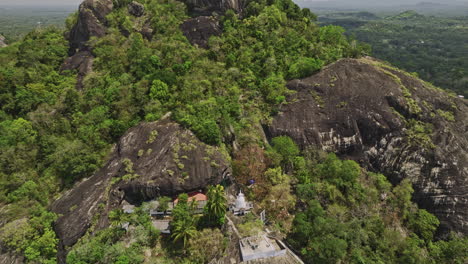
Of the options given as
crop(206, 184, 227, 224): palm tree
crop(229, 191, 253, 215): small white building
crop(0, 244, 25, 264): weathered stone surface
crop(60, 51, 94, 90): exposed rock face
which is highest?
crop(60, 51, 94, 90): exposed rock face

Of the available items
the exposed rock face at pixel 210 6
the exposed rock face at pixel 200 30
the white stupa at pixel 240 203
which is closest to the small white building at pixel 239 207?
the white stupa at pixel 240 203

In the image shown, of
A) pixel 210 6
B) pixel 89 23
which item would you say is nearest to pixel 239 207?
pixel 210 6

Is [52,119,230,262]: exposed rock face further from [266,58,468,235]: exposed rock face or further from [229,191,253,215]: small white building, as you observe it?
[266,58,468,235]: exposed rock face

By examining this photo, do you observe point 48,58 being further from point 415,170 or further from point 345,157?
point 415,170

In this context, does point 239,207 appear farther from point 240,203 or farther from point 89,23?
point 89,23

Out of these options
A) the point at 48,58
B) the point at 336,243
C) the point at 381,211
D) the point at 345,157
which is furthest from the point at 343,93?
the point at 48,58

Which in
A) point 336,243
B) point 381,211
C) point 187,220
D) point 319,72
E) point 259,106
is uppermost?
point 319,72

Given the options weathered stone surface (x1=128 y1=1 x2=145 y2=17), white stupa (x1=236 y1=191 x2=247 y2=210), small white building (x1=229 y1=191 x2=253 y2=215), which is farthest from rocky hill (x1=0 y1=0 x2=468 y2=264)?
weathered stone surface (x1=128 y1=1 x2=145 y2=17)
